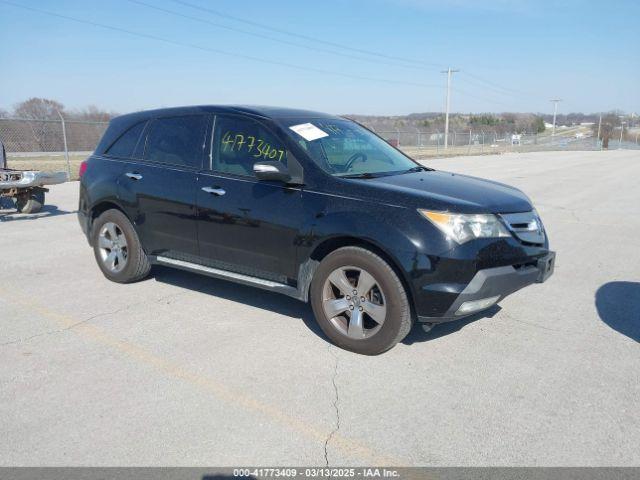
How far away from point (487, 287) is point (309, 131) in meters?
2.03

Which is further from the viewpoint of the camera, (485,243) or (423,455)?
(485,243)

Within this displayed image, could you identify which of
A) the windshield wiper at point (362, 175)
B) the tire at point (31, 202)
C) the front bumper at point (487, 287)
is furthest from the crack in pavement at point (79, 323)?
the tire at point (31, 202)

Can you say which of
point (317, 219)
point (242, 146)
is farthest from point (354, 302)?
point (242, 146)

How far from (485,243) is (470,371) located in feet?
2.99

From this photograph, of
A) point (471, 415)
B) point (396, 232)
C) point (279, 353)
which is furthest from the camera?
point (279, 353)

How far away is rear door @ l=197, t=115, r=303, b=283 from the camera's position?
4.41 metres

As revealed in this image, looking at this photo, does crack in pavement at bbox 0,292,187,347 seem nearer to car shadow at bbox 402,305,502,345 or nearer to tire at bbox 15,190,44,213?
car shadow at bbox 402,305,502,345

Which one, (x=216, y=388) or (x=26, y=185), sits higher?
(x=26, y=185)

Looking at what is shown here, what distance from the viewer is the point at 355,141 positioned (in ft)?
16.7

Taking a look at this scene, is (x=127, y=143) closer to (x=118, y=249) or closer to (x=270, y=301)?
(x=118, y=249)

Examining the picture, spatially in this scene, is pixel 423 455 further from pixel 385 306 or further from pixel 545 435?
pixel 385 306

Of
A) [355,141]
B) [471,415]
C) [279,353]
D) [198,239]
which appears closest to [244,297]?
[198,239]

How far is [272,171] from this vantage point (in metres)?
4.26

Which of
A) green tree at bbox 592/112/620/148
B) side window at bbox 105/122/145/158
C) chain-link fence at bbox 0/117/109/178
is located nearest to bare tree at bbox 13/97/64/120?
chain-link fence at bbox 0/117/109/178
